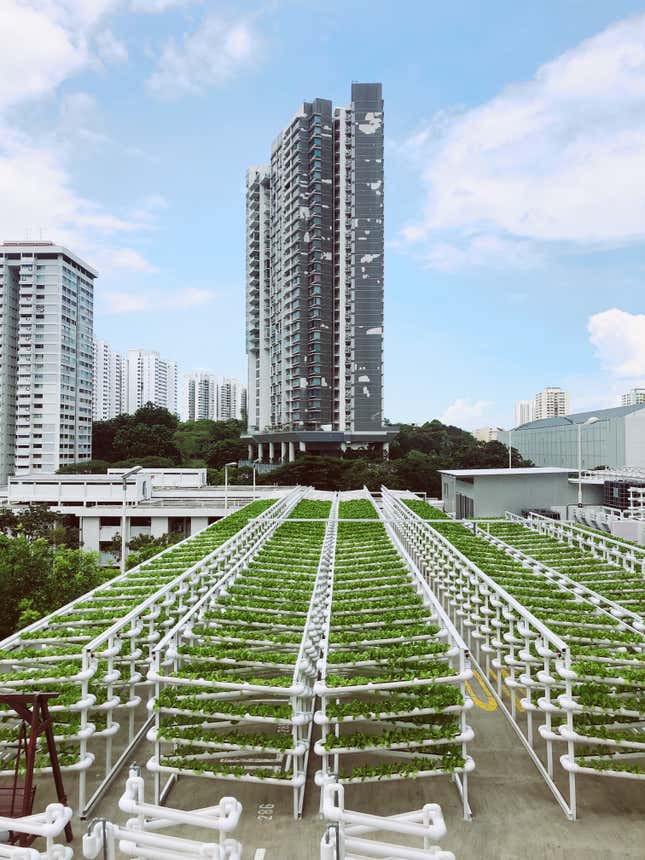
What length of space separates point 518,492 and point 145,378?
129 meters

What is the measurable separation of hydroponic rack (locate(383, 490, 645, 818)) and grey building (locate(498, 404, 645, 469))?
30.1 metres

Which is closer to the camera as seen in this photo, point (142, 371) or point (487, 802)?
point (487, 802)

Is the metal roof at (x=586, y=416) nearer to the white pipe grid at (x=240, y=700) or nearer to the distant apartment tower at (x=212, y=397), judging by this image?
the white pipe grid at (x=240, y=700)

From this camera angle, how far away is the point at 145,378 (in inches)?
A: 5719

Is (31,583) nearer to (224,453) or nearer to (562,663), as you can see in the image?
(562,663)

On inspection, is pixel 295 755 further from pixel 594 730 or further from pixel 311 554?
pixel 311 554

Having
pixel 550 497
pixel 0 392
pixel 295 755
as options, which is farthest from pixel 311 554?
pixel 0 392

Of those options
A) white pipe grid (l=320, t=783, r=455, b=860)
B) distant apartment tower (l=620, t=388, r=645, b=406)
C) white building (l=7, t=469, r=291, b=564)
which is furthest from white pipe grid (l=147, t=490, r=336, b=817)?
distant apartment tower (l=620, t=388, r=645, b=406)

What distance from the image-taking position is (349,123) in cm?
7900

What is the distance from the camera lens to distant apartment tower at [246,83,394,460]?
76.1 m

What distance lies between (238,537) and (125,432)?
243 ft

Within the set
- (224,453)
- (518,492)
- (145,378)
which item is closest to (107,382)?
(145,378)

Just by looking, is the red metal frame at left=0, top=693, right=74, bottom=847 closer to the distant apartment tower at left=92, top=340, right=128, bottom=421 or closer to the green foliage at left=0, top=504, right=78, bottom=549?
the green foliage at left=0, top=504, right=78, bottom=549

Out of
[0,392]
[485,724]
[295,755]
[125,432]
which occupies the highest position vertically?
[0,392]
